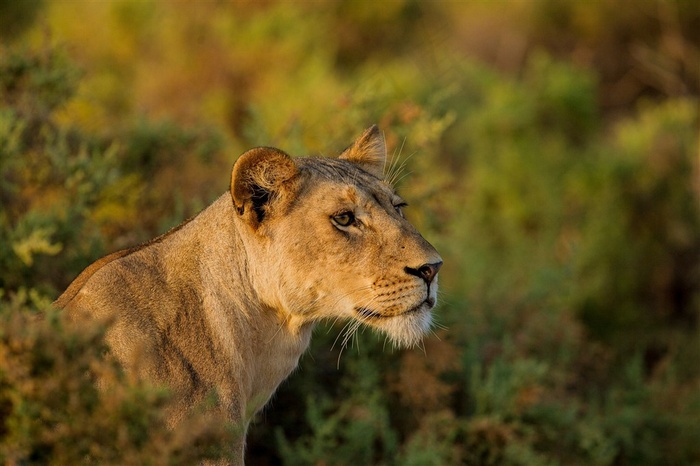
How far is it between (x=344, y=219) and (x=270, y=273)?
39cm

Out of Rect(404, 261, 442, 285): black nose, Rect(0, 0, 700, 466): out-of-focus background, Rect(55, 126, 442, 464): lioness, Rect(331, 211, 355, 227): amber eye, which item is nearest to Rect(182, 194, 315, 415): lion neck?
Rect(55, 126, 442, 464): lioness

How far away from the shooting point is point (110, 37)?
50.4 feet

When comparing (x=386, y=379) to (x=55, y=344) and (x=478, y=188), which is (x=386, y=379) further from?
(x=478, y=188)

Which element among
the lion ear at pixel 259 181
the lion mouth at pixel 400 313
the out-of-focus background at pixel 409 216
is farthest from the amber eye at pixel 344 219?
the out-of-focus background at pixel 409 216

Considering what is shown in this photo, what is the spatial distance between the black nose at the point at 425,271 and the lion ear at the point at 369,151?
81 centimetres

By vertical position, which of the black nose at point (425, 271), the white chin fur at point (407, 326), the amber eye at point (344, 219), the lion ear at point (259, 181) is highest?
the lion ear at point (259, 181)

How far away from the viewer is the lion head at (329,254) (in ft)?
14.2

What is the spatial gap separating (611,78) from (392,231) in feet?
56.5

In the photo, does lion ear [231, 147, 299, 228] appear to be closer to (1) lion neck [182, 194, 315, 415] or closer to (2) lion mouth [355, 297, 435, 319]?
(1) lion neck [182, 194, 315, 415]

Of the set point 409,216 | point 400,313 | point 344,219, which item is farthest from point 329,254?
point 409,216

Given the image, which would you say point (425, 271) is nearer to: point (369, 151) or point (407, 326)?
point (407, 326)

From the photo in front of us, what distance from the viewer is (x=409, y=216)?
25.0ft

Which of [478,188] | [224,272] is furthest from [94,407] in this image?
[478,188]

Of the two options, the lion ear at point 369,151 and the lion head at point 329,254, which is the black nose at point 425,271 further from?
the lion ear at point 369,151
